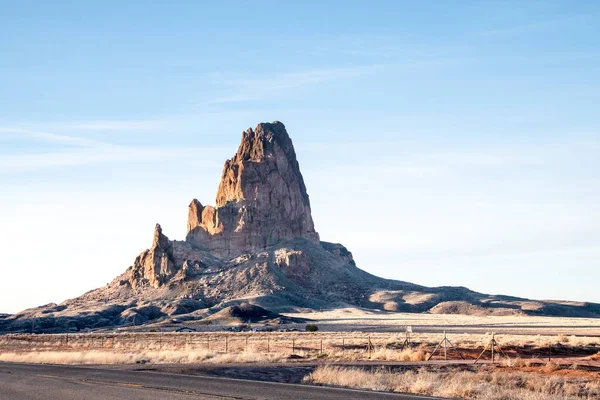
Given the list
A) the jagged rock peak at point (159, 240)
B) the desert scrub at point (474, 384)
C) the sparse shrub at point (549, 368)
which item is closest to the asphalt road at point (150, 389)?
the desert scrub at point (474, 384)

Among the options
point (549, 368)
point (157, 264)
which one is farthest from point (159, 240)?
point (549, 368)

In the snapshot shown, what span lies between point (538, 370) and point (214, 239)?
159406mm

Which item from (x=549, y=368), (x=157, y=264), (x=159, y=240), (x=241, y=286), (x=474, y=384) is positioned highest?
(x=159, y=240)

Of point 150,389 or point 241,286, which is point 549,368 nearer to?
point 150,389

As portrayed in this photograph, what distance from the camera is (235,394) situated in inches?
873

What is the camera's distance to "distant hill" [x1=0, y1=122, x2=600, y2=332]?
483 feet

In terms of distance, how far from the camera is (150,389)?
23.7m

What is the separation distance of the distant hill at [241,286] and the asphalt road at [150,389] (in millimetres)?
103990

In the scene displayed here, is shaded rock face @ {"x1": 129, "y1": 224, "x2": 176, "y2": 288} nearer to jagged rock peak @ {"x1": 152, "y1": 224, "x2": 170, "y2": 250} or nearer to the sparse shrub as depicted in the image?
jagged rock peak @ {"x1": 152, "y1": 224, "x2": 170, "y2": 250}

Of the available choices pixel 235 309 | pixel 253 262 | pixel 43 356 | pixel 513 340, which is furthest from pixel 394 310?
pixel 43 356

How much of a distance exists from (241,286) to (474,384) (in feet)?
471

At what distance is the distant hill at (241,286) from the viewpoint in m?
147

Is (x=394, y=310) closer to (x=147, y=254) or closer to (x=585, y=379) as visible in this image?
(x=147, y=254)

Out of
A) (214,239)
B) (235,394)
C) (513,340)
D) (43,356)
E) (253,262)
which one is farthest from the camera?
(214,239)
